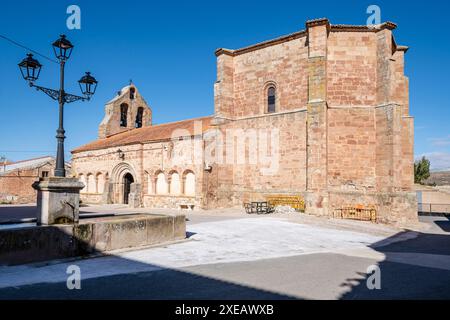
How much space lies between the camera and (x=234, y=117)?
72.1ft

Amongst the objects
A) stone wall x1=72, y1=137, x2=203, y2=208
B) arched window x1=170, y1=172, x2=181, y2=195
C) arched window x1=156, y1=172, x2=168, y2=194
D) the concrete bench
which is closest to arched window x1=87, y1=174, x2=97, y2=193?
stone wall x1=72, y1=137, x2=203, y2=208

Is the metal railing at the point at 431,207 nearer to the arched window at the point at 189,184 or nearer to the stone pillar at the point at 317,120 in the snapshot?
the stone pillar at the point at 317,120

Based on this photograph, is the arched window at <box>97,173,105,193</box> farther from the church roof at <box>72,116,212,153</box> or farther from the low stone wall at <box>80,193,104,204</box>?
the church roof at <box>72,116,212,153</box>

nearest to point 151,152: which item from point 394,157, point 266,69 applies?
point 266,69

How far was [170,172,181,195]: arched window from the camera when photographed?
21.9m

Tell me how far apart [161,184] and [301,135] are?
10110 mm

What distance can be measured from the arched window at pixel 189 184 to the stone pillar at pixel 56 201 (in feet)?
44.4

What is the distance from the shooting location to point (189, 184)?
70.1 feet

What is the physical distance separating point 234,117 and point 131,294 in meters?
17.7

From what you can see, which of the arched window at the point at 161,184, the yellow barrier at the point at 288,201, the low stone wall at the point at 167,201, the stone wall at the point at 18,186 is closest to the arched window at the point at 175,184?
the low stone wall at the point at 167,201

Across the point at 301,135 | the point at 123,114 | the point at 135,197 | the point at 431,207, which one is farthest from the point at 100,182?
the point at 431,207

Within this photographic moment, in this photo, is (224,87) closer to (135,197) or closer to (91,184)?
(135,197)

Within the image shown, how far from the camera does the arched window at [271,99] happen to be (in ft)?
66.8
